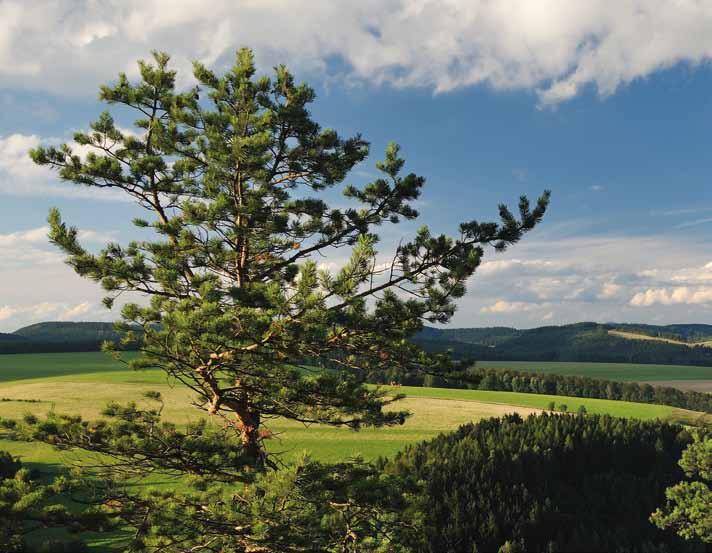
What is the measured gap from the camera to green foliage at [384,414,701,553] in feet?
94.5

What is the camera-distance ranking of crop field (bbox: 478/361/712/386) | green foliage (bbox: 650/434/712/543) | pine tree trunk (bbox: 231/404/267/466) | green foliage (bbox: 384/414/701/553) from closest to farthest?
pine tree trunk (bbox: 231/404/267/466)
green foliage (bbox: 650/434/712/543)
green foliage (bbox: 384/414/701/553)
crop field (bbox: 478/361/712/386)

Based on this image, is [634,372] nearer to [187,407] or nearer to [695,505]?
[187,407]

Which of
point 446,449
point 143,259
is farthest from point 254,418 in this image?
point 446,449

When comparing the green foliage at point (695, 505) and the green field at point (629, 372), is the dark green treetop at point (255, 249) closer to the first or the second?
the green foliage at point (695, 505)

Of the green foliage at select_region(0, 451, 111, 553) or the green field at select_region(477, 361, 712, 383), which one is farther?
the green field at select_region(477, 361, 712, 383)

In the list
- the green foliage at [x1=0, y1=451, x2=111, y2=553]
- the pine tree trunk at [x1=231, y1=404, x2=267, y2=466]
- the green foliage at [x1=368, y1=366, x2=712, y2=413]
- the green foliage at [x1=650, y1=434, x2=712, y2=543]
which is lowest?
the green foliage at [x1=368, y1=366, x2=712, y2=413]

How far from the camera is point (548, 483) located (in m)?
39.4

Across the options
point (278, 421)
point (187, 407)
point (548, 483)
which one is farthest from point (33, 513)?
point (187, 407)

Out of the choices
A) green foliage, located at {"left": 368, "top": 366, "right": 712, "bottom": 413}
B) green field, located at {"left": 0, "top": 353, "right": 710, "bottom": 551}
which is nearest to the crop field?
green foliage, located at {"left": 368, "top": 366, "right": 712, "bottom": 413}

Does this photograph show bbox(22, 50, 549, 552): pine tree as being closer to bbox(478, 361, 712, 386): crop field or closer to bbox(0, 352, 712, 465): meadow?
bbox(0, 352, 712, 465): meadow

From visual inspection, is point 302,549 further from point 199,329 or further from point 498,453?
point 498,453

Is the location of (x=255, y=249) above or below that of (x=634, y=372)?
Result: above

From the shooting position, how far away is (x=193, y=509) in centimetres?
1153

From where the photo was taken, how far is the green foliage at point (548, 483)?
94.5 feet
